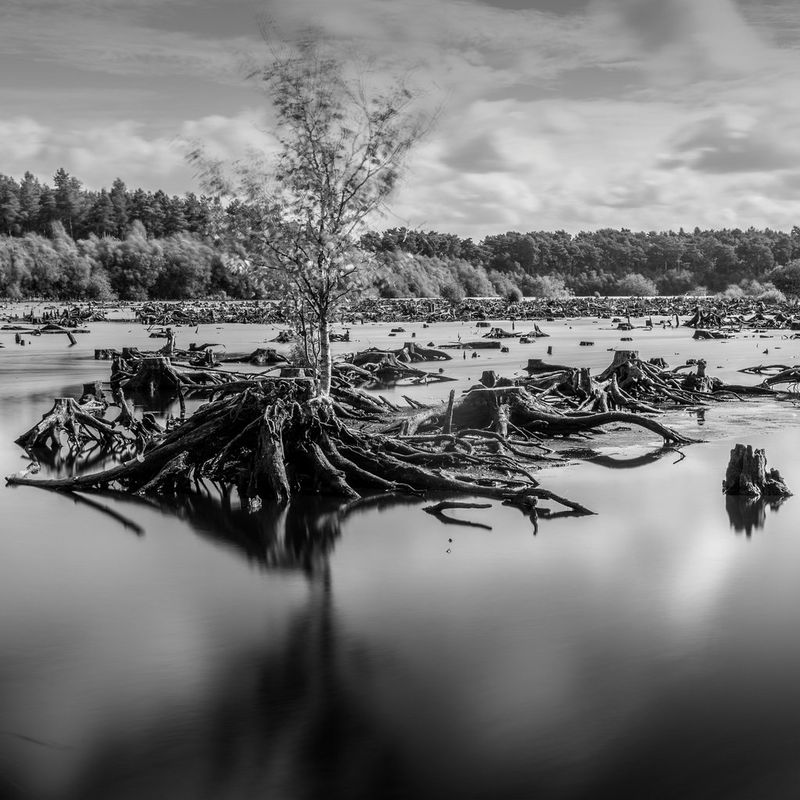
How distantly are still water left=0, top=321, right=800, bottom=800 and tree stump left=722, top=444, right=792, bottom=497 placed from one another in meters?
0.42

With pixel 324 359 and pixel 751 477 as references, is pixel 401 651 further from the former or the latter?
pixel 324 359

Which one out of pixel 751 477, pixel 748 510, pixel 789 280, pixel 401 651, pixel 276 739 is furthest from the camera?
pixel 789 280

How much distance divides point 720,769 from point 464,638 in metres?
3.53

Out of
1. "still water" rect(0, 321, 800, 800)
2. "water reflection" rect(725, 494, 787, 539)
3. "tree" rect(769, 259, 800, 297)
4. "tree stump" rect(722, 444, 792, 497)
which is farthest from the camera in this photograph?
"tree" rect(769, 259, 800, 297)

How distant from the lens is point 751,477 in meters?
18.0

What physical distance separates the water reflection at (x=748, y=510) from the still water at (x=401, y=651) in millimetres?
96

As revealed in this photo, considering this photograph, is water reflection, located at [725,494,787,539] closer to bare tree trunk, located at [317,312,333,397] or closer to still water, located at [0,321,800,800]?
still water, located at [0,321,800,800]

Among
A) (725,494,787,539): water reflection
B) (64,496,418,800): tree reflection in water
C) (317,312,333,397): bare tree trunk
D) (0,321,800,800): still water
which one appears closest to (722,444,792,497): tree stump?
(725,494,787,539): water reflection

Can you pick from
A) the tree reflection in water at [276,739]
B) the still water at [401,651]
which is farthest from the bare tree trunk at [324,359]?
the tree reflection in water at [276,739]

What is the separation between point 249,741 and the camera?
8875 mm

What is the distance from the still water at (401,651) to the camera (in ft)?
27.4

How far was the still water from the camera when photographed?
836 cm

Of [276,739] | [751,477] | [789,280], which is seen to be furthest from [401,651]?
[789,280]

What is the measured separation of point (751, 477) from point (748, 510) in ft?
3.70
